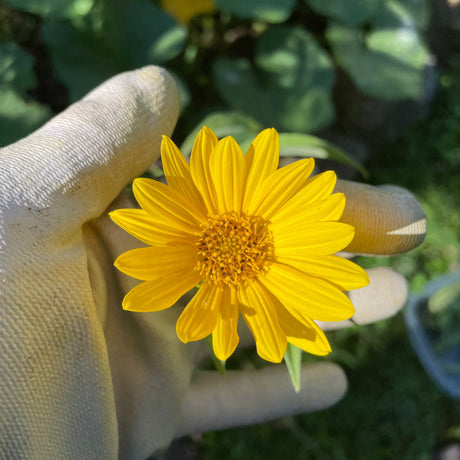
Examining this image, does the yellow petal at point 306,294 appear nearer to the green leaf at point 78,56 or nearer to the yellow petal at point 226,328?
the yellow petal at point 226,328

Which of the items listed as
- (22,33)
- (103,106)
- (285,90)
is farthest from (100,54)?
(103,106)

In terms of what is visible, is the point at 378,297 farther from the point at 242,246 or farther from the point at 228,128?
the point at 228,128

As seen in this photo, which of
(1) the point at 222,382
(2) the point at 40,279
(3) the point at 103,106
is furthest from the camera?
(1) the point at 222,382

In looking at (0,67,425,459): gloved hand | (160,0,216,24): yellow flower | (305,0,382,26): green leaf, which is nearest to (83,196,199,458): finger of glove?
(0,67,425,459): gloved hand

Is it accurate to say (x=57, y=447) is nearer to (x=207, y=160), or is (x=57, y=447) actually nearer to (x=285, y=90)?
(x=207, y=160)

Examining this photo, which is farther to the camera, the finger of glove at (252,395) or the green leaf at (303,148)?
the finger of glove at (252,395)

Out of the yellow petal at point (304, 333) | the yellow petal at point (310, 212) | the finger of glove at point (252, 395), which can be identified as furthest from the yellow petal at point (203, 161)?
the finger of glove at point (252, 395)
